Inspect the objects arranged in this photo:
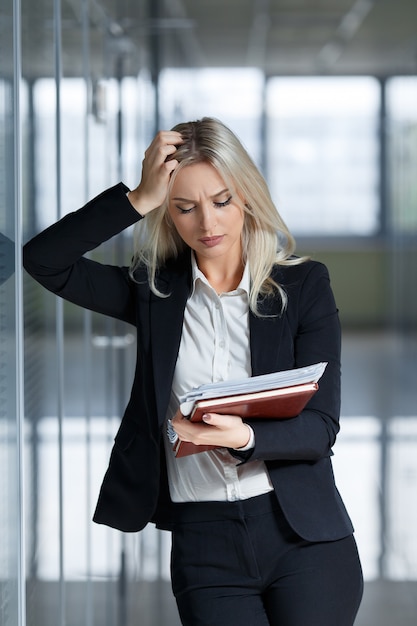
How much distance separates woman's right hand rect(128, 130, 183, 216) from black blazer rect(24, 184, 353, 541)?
0.02 metres

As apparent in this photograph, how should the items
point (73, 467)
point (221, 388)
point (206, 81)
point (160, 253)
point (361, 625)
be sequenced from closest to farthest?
point (221, 388)
point (160, 253)
point (73, 467)
point (361, 625)
point (206, 81)

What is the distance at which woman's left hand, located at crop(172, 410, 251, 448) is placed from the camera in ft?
5.21

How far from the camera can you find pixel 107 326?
150 inches

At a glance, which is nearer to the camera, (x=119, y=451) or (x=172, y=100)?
(x=119, y=451)

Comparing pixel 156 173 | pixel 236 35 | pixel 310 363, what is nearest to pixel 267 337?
pixel 310 363

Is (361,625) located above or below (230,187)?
below

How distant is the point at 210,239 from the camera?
1780 mm

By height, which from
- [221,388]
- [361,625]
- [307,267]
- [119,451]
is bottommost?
[361,625]

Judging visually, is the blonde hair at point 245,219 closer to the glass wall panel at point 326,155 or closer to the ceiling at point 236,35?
the ceiling at point 236,35

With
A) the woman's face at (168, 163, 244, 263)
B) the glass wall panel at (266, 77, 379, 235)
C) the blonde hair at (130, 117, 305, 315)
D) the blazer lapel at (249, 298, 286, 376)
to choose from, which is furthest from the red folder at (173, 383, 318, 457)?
the glass wall panel at (266, 77, 379, 235)

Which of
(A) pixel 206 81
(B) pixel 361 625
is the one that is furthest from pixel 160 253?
(A) pixel 206 81

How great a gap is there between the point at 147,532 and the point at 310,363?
293cm

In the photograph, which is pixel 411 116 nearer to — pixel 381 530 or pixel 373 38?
pixel 373 38

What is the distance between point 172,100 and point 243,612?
5.96 m
